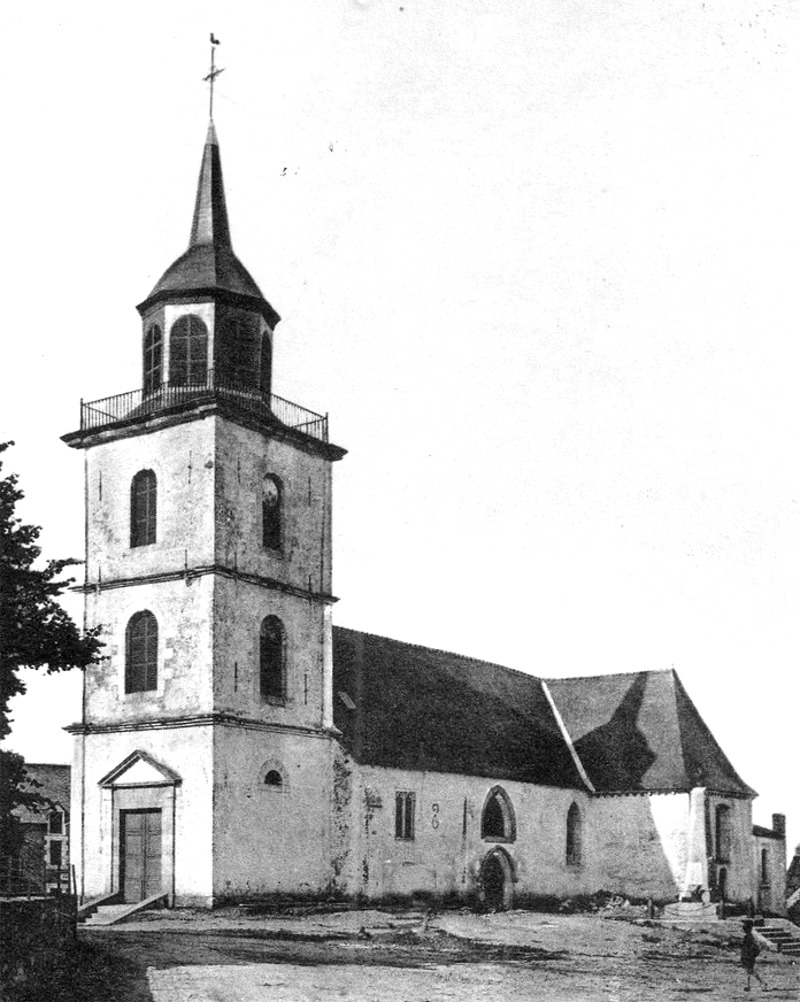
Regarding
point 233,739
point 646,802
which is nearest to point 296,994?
point 233,739

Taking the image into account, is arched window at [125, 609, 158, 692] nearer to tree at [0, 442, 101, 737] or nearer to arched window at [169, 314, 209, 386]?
arched window at [169, 314, 209, 386]

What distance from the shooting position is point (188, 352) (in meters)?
35.3

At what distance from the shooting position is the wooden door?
107 ft

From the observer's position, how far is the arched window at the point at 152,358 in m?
35.7

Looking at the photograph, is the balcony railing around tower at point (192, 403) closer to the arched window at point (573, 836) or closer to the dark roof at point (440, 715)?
the dark roof at point (440, 715)

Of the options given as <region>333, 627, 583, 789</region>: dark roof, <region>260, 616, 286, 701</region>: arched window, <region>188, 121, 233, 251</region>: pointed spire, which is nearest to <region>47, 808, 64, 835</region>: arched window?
<region>333, 627, 583, 789</region>: dark roof

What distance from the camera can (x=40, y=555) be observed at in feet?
77.6

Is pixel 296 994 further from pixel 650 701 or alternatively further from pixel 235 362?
pixel 650 701

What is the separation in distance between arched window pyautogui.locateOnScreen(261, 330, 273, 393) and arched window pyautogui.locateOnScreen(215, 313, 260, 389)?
1.03 feet

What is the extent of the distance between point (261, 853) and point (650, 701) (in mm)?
21227

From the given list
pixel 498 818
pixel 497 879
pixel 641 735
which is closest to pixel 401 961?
pixel 497 879

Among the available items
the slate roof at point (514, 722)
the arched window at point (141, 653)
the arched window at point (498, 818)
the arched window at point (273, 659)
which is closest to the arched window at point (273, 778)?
the arched window at point (273, 659)

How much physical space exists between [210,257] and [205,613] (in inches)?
387

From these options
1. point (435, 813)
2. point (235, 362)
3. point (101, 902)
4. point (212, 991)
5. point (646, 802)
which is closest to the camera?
point (212, 991)
